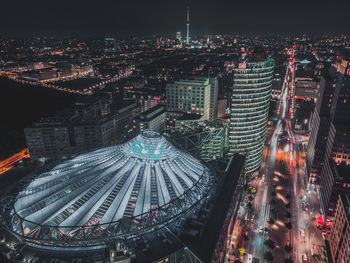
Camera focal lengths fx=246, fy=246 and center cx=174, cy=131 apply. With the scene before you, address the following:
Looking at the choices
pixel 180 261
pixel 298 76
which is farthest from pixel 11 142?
pixel 298 76

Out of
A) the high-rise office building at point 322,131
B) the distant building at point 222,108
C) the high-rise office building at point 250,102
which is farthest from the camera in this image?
the distant building at point 222,108

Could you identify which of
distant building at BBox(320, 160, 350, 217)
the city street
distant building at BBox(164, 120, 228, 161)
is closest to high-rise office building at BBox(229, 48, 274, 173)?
distant building at BBox(164, 120, 228, 161)

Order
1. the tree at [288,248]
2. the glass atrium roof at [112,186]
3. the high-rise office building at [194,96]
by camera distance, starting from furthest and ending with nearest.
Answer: the high-rise office building at [194,96] < the tree at [288,248] < the glass atrium roof at [112,186]

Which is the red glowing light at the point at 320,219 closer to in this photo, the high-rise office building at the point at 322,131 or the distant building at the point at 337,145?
the distant building at the point at 337,145

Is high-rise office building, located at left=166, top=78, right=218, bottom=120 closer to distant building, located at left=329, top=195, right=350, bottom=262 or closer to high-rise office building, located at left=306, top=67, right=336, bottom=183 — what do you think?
high-rise office building, located at left=306, top=67, right=336, bottom=183

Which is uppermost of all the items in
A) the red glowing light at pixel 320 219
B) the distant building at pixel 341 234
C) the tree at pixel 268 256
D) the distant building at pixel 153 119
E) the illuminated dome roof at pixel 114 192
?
the illuminated dome roof at pixel 114 192

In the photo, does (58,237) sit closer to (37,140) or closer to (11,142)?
(37,140)

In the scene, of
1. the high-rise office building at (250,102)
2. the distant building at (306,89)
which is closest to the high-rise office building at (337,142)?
the high-rise office building at (250,102)
